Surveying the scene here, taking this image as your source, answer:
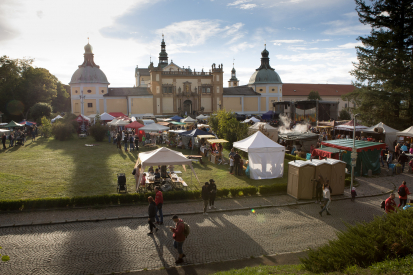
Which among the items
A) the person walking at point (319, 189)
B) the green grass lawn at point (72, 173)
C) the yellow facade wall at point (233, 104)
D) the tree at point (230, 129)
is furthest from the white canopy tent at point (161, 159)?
the yellow facade wall at point (233, 104)

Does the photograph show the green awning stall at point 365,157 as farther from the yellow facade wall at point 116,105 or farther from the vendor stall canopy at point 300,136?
the yellow facade wall at point 116,105

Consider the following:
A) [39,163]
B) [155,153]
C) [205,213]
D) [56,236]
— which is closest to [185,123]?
[39,163]

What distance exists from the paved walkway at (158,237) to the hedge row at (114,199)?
344 millimetres

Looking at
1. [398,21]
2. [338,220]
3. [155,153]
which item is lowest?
[338,220]

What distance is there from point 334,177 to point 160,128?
15.8 meters

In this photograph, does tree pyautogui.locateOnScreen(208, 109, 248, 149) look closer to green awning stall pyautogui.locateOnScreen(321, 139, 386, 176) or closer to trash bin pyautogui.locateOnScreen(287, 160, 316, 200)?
green awning stall pyautogui.locateOnScreen(321, 139, 386, 176)

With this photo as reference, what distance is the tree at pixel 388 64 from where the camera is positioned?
72.5 ft

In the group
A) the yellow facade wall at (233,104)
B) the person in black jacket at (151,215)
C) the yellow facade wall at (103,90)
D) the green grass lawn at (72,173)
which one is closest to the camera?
the person in black jacket at (151,215)

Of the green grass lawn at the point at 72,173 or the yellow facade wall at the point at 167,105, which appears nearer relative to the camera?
the green grass lawn at the point at 72,173

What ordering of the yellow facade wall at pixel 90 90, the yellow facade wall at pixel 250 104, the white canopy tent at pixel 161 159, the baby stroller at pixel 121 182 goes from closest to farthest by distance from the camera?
1. the white canopy tent at pixel 161 159
2. the baby stroller at pixel 121 182
3. the yellow facade wall at pixel 90 90
4. the yellow facade wall at pixel 250 104

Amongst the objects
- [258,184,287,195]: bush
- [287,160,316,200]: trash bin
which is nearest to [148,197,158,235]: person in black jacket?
[258,184,287,195]: bush

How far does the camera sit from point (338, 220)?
32.6 feet

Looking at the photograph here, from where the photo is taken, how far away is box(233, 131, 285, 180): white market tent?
583 inches

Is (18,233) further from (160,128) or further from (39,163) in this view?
(160,128)
